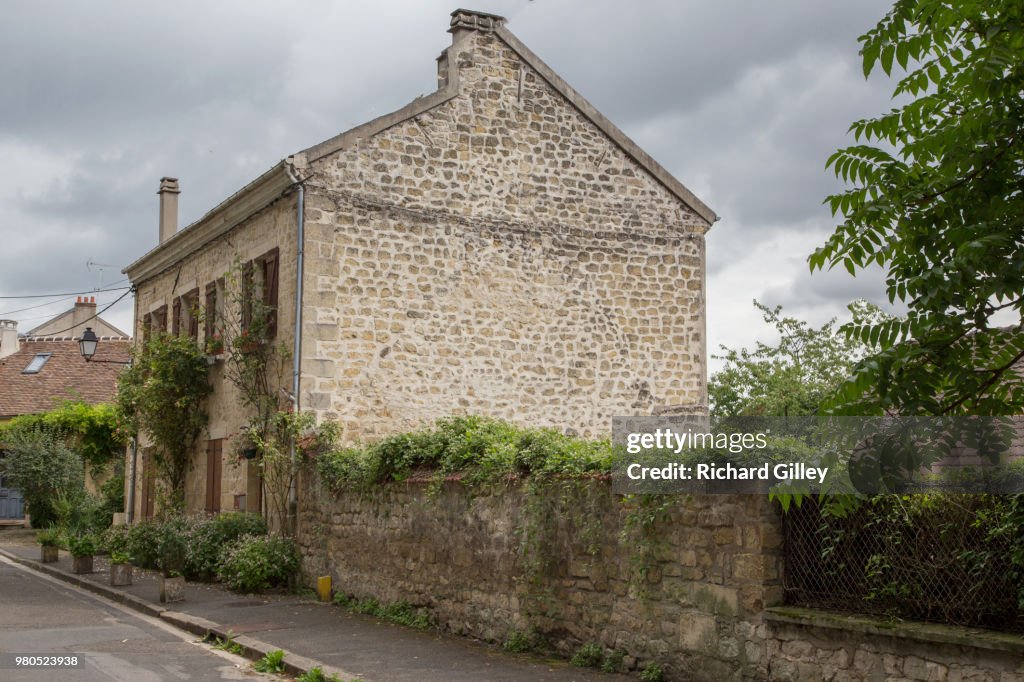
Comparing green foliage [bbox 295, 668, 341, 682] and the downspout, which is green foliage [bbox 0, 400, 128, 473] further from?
green foliage [bbox 295, 668, 341, 682]

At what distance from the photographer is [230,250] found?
61.8ft

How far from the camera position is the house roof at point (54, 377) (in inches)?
1430

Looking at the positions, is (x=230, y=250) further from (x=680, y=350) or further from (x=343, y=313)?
(x=680, y=350)

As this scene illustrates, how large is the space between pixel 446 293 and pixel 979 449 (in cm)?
1243

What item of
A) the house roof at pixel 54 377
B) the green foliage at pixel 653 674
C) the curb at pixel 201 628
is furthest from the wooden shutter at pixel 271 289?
the house roof at pixel 54 377

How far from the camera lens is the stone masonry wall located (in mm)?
15891

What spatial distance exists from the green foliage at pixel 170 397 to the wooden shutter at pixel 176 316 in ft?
2.45

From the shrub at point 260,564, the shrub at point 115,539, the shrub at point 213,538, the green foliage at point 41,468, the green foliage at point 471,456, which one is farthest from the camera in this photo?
the green foliage at point 41,468

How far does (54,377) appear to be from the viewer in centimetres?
3800

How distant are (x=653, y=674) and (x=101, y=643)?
20.1 feet

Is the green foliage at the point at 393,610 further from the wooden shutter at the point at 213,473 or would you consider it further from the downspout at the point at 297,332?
the wooden shutter at the point at 213,473

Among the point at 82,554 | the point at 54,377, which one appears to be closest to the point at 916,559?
the point at 82,554

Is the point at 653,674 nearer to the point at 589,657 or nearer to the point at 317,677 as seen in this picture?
the point at 589,657

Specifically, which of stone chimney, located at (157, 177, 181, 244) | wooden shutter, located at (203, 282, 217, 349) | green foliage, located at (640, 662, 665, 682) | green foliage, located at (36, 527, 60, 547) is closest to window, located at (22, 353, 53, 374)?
stone chimney, located at (157, 177, 181, 244)
